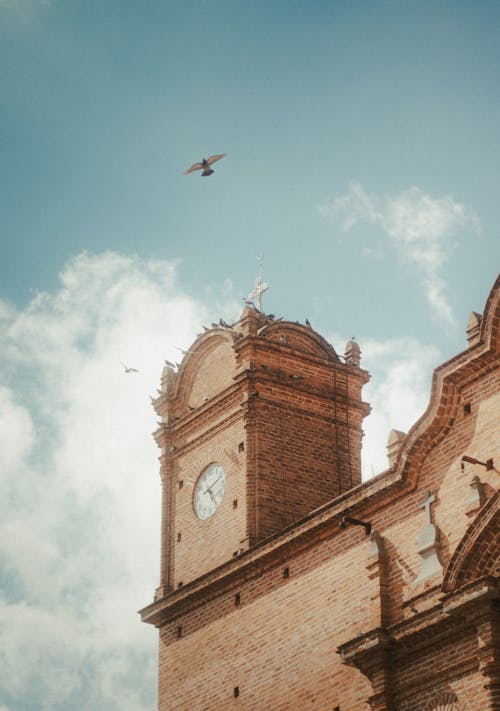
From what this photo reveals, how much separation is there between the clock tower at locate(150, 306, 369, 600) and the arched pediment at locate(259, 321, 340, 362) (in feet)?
0.09

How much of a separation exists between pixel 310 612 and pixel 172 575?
7.34m

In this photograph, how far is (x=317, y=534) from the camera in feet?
99.7

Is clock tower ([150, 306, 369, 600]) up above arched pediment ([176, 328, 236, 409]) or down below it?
below

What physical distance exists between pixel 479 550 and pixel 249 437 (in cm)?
1073

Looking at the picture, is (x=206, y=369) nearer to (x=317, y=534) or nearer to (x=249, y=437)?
(x=249, y=437)

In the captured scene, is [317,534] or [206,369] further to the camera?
[206,369]

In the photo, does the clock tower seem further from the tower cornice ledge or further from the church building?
the tower cornice ledge

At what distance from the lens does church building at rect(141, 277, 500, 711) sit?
86.7ft

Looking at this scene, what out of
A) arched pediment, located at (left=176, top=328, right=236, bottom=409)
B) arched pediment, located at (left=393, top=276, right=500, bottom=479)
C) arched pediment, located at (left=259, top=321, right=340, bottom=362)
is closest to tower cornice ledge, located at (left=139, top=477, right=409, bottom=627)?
arched pediment, located at (left=393, top=276, right=500, bottom=479)

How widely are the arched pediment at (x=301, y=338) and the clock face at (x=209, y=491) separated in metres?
4.24

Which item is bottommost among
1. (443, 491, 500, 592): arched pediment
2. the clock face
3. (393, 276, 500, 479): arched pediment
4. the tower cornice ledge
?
(443, 491, 500, 592): arched pediment

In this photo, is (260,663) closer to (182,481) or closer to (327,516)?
(327,516)

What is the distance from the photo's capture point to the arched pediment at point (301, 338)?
38438 millimetres

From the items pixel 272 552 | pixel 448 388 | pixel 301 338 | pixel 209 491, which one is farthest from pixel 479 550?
Answer: pixel 301 338
